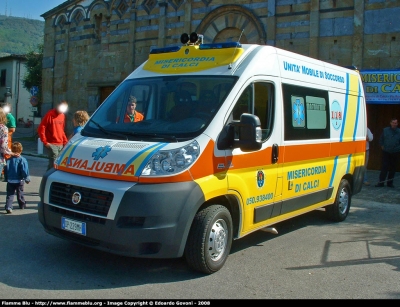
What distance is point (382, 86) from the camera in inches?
546

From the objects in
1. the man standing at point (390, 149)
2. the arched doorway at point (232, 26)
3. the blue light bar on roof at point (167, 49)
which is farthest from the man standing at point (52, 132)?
the arched doorway at point (232, 26)

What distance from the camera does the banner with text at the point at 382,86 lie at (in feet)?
44.7

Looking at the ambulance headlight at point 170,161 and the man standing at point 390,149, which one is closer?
the ambulance headlight at point 170,161

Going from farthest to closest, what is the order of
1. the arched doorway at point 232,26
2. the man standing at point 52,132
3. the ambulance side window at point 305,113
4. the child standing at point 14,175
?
the arched doorway at point 232,26
the man standing at point 52,132
the child standing at point 14,175
the ambulance side window at point 305,113

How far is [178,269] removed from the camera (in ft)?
17.0

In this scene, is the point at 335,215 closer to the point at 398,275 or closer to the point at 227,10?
the point at 398,275

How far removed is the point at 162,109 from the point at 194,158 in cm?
98

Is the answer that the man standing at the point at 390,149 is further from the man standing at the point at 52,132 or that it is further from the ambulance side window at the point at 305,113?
the man standing at the point at 52,132

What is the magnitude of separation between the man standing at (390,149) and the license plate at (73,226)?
357 inches

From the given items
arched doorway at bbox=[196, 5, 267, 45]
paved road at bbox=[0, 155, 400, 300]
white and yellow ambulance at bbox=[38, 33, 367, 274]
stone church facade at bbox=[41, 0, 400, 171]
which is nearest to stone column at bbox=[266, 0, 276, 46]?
stone church facade at bbox=[41, 0, 400, 171]

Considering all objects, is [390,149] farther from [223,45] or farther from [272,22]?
[223,45]

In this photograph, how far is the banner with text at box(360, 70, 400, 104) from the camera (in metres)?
13.6

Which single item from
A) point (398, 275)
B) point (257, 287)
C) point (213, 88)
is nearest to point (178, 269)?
point (257, 287)

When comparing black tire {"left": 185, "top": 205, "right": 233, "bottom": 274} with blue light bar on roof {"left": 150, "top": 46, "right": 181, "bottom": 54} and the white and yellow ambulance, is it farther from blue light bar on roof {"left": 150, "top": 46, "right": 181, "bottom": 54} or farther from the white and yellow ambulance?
blue light bar on roof {"left": 150, "top": 46, "right": 181, "bottom": 54}
